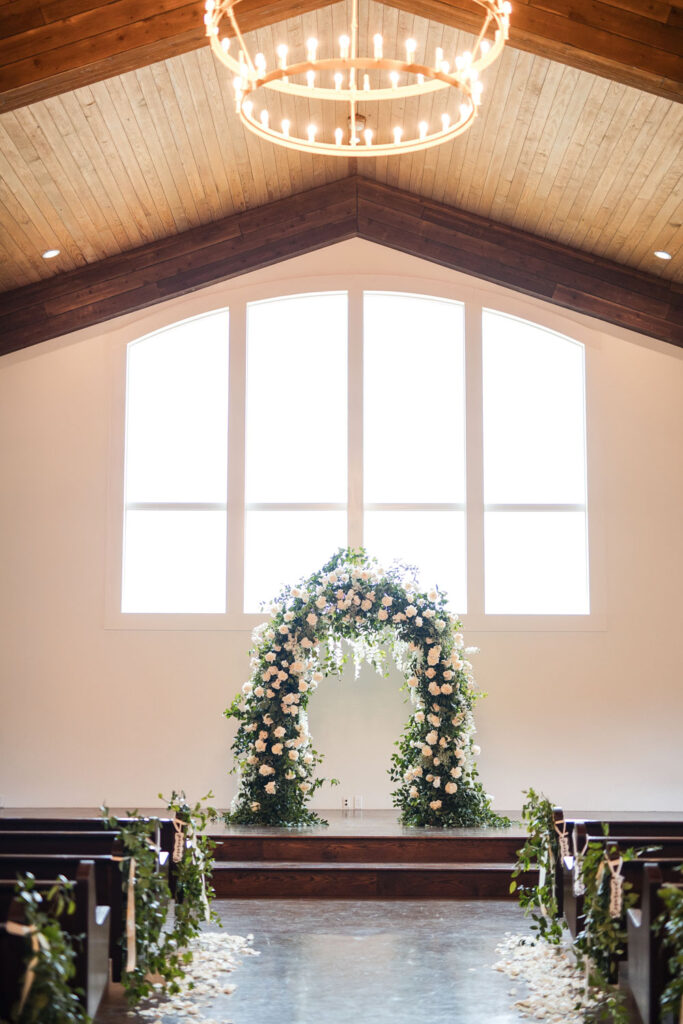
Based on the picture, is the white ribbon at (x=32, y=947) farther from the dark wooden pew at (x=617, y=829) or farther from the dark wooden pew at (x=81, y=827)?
the dark wooden pew at (x=617, y=829)

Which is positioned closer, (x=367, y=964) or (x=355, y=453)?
(x=367, y=964)

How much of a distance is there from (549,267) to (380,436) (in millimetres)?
1990

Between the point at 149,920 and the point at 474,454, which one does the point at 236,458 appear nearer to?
the point at 474,454

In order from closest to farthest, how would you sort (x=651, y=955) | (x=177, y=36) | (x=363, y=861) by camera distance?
1. (x=651, y=955)
2. (x=177, y=36)
3. (x=363, y=861)

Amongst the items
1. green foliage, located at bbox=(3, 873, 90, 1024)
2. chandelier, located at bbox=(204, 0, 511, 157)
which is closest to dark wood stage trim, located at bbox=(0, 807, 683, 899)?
green foliage, located at bbox=(3, 873, 90, 1024)

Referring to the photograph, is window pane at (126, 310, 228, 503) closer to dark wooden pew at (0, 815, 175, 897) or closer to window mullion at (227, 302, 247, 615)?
window mullion at (227, 302, 247, 615)

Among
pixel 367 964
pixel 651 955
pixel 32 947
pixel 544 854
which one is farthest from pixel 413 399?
pixel 32 947

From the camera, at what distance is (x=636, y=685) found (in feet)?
30.2

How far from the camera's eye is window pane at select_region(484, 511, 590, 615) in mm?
9430

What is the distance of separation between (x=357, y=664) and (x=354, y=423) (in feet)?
7.22

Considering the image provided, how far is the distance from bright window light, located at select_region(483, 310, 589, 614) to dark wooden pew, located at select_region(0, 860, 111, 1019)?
5604 mm

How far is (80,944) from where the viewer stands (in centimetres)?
401

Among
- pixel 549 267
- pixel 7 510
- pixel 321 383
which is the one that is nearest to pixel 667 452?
pixel 549 267

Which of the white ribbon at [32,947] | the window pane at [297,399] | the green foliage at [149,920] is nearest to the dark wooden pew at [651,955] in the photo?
the green foliage at [149,920]
